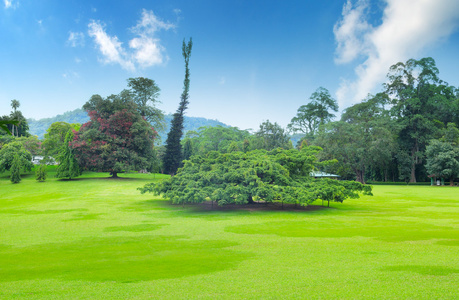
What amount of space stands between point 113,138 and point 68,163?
502 centimetres

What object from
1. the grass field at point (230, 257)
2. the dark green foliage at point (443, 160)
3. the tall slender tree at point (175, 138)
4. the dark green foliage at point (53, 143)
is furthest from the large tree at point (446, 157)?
the dark green foliage at point (53, 143)

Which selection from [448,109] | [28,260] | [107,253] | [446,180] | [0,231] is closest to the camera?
[28,260]

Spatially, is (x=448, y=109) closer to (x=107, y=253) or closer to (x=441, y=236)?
(x=441, y=236)

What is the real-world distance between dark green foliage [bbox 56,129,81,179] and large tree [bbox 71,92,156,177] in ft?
1.63

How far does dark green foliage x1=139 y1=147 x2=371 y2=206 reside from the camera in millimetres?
12656

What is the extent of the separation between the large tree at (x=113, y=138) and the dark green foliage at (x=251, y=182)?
16882mm

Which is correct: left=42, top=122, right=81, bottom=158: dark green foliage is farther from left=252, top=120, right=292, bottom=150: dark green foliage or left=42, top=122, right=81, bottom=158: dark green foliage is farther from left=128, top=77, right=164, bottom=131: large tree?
left=252, top=120, right=292, bottom=150: dark green foliage

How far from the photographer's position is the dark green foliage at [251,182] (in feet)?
41.5

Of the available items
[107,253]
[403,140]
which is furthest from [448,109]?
[107,253]

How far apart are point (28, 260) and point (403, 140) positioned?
48616mm

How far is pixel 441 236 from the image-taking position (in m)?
8.00

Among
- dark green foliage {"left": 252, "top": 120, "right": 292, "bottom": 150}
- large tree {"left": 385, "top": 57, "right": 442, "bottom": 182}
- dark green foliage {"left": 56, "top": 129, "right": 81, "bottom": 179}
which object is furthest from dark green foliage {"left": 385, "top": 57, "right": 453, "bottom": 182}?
dark green foliage {"left": 56, "top": 129, "right": 81, "bottom": 179}

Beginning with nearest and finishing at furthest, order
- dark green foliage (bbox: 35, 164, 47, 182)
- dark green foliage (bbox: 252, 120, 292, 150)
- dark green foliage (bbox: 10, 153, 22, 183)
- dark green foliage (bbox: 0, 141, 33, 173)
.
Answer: dark green foliage (bbox: 10, 153, 22, 183) → dark green foliage (bbox: 35, 164, 47, 182) → dark green foliage (bbox: 0, 141, 33, 173) → dark green foliage (bbox: 252, 120, 292, 150)

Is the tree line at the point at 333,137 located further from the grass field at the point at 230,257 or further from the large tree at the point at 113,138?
the grass field at the point at 230,257
